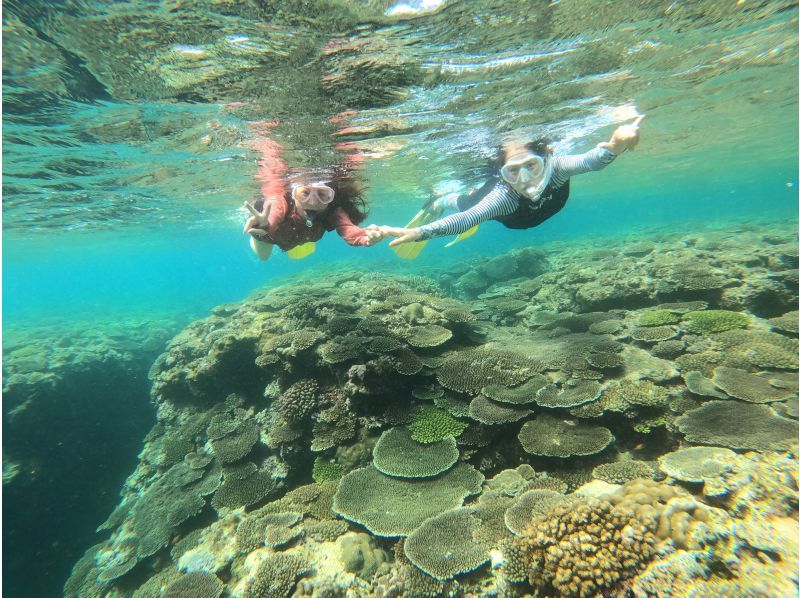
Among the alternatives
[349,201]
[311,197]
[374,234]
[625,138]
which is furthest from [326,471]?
[625,138]

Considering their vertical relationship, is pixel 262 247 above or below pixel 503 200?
below

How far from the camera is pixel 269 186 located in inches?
Result: 671

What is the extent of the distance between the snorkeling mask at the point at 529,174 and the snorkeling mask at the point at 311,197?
3.22 meters

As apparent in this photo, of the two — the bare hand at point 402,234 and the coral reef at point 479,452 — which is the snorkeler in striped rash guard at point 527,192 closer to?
the bare hand at point 402,234

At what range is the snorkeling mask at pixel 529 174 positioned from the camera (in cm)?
566

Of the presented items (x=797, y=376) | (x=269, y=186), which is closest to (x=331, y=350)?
(x=797, y=376)

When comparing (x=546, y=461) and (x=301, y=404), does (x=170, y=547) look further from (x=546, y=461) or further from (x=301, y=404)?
(x=546, y=461)

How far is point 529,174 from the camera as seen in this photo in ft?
18.6

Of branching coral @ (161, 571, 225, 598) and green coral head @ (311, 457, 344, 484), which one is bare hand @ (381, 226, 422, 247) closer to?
green coral head @ (311, 457, 344, 484)

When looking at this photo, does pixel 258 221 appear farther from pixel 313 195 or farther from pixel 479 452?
pixel 479 452

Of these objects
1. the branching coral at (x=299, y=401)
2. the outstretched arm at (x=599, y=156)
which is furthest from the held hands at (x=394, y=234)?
the branching coral at (x=299, y=401)

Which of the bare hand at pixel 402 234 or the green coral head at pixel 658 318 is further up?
the bare hand at pixel 402 234

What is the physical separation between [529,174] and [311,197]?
12.5ft

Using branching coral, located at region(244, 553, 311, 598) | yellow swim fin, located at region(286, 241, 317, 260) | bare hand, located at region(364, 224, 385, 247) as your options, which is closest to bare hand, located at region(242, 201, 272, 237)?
yellow swim fin, located at region(286, 241, 317, 260)
